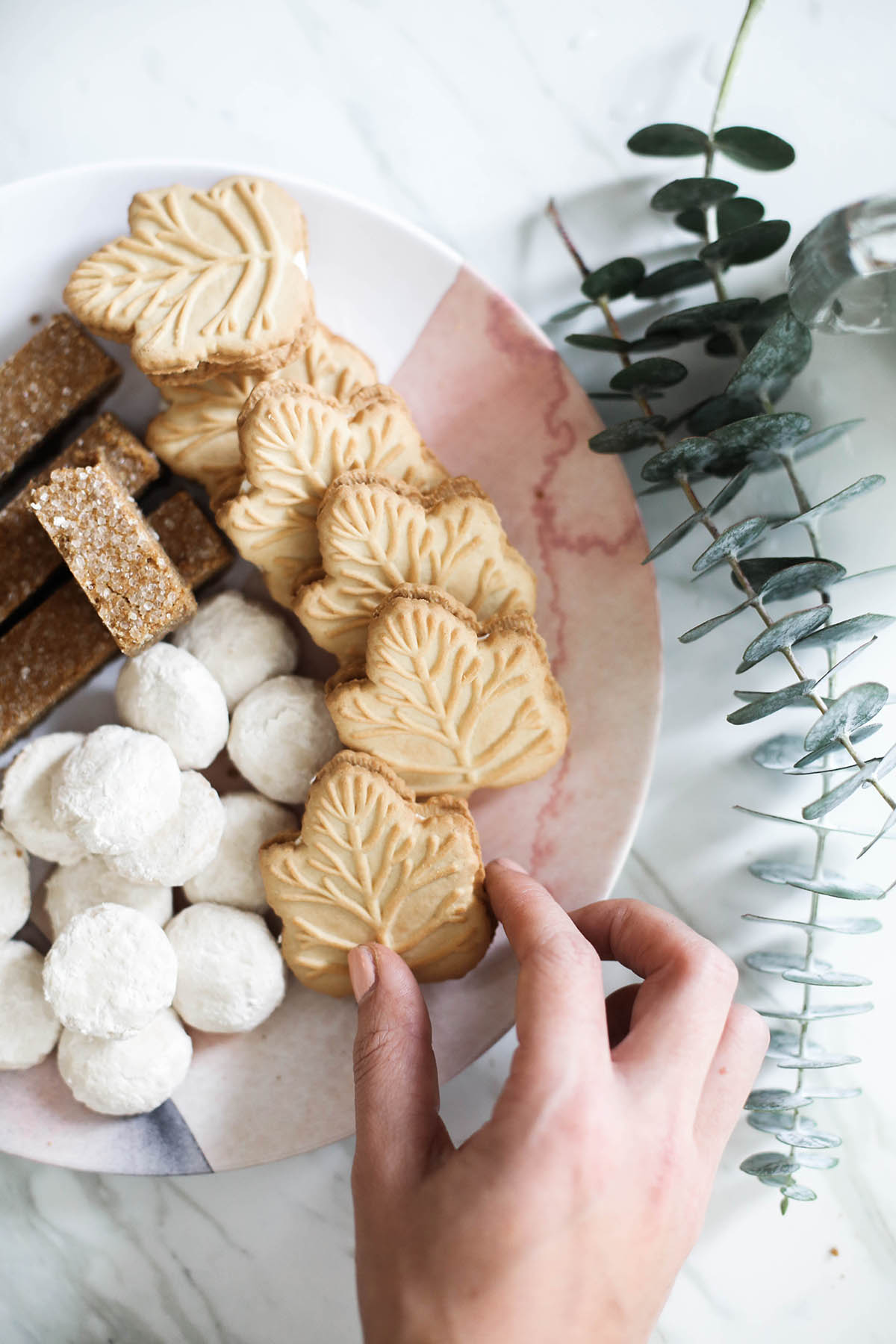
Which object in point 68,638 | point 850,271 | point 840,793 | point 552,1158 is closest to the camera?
point 552,1158

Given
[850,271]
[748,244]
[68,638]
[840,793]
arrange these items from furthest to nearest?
[68,638]
[748,244]
[840,793]
[850,271]

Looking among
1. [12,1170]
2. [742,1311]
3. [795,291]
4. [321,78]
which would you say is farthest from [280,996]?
[321,78]

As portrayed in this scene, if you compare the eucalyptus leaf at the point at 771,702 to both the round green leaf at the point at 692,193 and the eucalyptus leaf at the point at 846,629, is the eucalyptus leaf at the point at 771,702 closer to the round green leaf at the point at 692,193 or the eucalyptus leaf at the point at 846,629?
the eucalyptus leaf at the point at 846,629

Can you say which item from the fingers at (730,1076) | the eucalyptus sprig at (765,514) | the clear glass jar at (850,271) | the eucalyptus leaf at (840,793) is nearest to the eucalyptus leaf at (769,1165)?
the eucalyptus sprig at (765,514)

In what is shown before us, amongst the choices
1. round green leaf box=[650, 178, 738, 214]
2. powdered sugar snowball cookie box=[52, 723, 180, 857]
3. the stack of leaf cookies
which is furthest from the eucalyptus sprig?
powdered sugar snowball cookie box=[52, 723, 180, 857]

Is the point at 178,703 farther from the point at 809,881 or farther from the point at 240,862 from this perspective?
the point at 809,881

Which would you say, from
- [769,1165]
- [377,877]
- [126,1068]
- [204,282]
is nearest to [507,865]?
[377,877]

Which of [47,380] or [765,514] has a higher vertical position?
[47,380]
